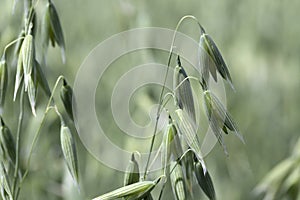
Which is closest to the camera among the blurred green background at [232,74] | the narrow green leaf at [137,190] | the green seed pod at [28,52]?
the narrow green leaf at [137,190]

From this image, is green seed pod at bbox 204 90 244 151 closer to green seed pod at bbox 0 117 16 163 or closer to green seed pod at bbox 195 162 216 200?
green seed pod at bbox 195 162 216 200

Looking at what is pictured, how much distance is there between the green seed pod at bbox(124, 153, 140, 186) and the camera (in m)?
0.71

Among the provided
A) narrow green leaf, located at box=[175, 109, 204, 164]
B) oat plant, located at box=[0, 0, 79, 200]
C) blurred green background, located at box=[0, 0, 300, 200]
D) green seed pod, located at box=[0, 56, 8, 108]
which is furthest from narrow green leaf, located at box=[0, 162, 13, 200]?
blurred green background, located at box=[0, 0, 300, 200]

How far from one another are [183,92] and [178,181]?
10cm

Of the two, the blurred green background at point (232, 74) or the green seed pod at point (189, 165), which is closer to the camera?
the green seed pod at point (189, 165)

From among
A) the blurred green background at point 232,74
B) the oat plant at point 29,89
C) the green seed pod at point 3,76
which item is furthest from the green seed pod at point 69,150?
the blurred green background at point 232,74

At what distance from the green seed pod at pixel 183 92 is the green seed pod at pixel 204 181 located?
0.05 metres

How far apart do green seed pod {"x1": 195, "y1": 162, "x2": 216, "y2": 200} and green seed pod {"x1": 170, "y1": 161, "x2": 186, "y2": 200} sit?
2 cm

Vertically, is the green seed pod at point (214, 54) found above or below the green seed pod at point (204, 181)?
above

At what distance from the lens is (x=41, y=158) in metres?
1.27

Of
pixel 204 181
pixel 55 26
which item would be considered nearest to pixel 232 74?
pixel 55 26

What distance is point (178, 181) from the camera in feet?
2.24

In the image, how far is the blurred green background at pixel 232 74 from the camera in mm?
1258

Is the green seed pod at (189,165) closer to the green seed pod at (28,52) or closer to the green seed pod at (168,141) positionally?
the green seed pod at (168,141)
